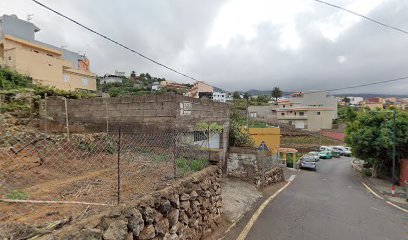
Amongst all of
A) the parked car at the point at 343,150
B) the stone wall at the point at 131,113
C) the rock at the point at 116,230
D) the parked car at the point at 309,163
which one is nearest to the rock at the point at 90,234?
the rock at the point at 116,230

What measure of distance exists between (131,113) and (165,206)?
5799 mm

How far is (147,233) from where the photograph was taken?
401cm

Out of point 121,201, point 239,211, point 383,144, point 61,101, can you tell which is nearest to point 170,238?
point 121,201

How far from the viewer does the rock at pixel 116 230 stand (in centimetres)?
321

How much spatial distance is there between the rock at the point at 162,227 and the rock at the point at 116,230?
869 millimetres

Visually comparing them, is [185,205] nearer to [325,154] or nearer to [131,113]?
[131,113]

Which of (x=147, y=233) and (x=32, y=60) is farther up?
(x=32, y=60)

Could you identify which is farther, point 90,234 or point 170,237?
point 170,237

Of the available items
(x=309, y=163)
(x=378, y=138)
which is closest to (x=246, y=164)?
(x=378, y=138)

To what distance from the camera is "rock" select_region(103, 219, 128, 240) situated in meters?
3.21

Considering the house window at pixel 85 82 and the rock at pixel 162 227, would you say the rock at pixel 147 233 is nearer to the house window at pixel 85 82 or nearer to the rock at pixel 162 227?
the rock at pixel 162 227

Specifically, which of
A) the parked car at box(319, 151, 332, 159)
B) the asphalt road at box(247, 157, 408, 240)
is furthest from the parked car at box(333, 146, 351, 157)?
the asphalt road at box(247, 157, 408, 240)

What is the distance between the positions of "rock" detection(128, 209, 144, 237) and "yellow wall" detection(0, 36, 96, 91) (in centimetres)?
2371

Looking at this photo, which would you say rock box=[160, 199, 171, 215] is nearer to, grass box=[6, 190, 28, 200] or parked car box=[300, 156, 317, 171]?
grass box=[6, 190, 28, 200]
